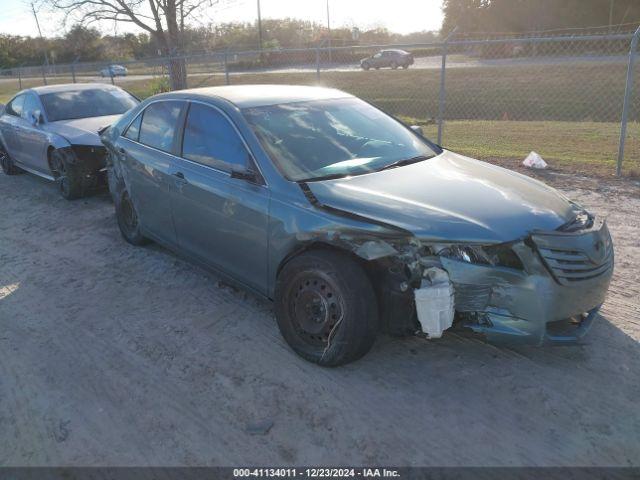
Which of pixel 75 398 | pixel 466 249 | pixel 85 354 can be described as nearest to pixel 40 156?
pixel 85 354

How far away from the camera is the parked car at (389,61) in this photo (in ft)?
109

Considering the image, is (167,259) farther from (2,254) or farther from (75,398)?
(75,398)

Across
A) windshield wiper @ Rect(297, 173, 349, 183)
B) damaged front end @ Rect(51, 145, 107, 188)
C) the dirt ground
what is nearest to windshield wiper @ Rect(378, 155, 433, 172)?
windshield wiper @ Rect(297, 173, 349, 183)

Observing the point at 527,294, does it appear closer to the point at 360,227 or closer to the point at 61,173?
the point at 360,227

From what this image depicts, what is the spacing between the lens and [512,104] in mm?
20656

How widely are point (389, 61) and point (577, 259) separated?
32.9 metres

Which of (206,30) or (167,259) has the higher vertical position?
(206,30)

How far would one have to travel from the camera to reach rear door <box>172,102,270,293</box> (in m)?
3.70

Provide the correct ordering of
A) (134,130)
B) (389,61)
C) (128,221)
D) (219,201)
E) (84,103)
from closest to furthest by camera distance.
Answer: (219,201) → (134,130) → (128,221) → (84,103) → (389,61)

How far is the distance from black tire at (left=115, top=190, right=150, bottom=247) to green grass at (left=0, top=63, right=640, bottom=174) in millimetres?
6229

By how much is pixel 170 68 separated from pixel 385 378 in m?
13.0

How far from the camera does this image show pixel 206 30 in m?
19.7

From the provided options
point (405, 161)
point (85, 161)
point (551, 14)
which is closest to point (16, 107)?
point (85, 161)

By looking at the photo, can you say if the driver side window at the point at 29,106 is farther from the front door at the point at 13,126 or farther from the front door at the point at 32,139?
the front door at the point at 13,126
